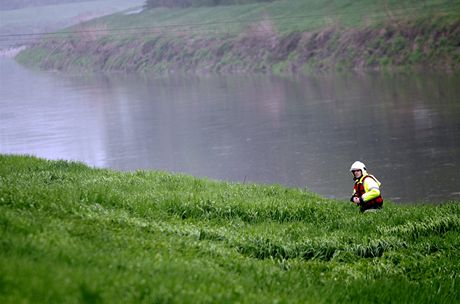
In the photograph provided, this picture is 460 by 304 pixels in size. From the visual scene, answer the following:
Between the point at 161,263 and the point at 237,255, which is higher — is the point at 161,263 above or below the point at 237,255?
above

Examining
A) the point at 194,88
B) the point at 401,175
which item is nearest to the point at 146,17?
the point at 194,88

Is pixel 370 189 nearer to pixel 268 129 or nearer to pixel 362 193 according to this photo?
pixel 362 193

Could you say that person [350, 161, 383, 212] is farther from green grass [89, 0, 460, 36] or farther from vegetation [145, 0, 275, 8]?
vegetation [145, 0, 275, 8]

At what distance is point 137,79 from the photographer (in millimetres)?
127812

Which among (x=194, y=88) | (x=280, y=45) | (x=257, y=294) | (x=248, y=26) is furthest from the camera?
(x=248, y=26)

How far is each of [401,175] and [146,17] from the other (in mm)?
135485

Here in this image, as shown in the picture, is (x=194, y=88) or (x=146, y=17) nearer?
(x=194, y=88)

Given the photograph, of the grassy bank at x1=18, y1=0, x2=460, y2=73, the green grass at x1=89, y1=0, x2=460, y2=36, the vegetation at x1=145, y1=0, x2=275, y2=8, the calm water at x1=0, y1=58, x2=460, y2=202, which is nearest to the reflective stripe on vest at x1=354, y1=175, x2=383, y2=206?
the calm water at x1=0, y1=58, x2=460, y2=202

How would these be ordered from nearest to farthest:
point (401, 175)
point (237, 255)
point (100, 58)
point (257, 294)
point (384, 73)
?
point (257, 294) → point (237, 255) → point (401, 175) → point (384, 73) → point (100, 58)

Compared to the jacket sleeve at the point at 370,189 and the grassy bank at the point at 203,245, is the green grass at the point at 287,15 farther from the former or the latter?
the grassy bank at the point at 203,245

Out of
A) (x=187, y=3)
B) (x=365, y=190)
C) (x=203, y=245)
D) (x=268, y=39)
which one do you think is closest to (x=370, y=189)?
(x=365, y=190)

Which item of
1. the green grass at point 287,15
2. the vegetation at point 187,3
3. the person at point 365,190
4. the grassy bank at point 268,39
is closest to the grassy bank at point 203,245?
the person at point 365,190

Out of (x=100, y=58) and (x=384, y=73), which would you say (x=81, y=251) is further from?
(x=100, y=58)

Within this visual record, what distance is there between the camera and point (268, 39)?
124m
